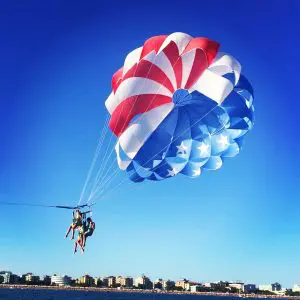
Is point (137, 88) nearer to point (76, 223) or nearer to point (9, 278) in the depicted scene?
point (76, 223)

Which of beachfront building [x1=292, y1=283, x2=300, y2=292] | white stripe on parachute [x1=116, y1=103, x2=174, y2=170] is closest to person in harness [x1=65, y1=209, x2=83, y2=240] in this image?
white stripe on parachute [x1=116, y1=103, x2=174, y2=170]

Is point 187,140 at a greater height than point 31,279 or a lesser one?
lesser

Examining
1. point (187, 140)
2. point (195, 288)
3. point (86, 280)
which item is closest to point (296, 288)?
point (195, 288)

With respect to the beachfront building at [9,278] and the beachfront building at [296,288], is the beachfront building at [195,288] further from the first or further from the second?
the beachfront building at [9,278]

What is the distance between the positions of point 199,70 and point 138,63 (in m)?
2.25

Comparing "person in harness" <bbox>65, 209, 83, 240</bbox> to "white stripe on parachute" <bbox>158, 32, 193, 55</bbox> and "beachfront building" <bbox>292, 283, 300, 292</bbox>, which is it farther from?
"beachfront building" <bbox>292, 283, 300, 292</bbox>

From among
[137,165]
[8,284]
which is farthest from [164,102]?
[8,284]

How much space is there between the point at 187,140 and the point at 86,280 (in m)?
190

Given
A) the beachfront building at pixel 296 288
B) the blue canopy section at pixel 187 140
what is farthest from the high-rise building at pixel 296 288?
the blue canopy section at pixel 187 140

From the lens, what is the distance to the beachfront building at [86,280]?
641ft

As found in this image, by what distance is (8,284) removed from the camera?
18662 centimetres

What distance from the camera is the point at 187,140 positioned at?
1720cm

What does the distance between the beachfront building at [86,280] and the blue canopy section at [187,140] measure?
18808 centimetres

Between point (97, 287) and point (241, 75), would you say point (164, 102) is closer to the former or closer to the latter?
point (241, 75)
